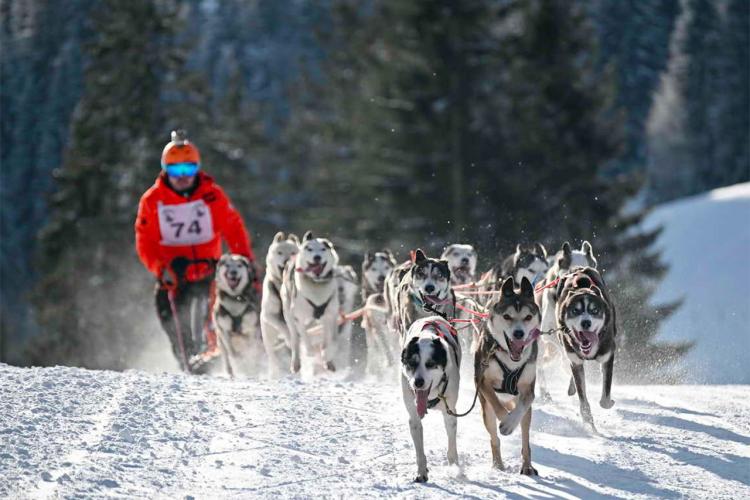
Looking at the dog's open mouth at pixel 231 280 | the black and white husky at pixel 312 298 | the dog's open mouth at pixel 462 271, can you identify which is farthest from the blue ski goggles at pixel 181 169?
the dog's open mouth at pixel 462 271

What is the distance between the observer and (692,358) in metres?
13.7

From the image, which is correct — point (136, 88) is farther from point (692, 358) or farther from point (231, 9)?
point (231, 9)

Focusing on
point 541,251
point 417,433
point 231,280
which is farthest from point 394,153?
point 417,433

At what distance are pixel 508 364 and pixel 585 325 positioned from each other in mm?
952

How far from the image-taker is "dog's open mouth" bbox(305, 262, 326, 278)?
30.3 ft

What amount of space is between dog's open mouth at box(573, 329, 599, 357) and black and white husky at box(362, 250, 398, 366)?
94.8 inches

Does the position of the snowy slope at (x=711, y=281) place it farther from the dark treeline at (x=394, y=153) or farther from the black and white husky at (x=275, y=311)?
the black and white husky at (x=275, y=311)

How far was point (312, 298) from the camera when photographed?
9281 millimetres

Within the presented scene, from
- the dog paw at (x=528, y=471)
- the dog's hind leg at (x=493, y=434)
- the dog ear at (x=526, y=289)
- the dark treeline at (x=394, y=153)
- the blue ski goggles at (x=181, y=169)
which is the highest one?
the dark treeline at (x=394, y=153)

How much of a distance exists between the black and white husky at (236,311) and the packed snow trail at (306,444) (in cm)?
181

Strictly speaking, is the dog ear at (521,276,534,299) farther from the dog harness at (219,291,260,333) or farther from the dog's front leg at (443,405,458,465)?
the dog harness at (219,291,260,333)

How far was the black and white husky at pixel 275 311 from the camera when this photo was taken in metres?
9.70

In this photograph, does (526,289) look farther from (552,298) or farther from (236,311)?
(236,311)

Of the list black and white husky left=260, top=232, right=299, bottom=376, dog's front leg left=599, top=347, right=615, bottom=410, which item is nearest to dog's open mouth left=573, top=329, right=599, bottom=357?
dog's front leg left=599, top=347, right=615, bottom=410
